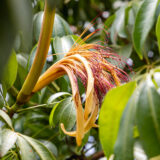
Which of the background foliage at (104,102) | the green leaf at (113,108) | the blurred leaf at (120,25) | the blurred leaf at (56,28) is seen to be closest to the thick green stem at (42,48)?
the background foliage at (104,102)

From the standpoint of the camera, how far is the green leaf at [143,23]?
667 mm

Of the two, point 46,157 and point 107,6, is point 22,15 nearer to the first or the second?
point 46,157

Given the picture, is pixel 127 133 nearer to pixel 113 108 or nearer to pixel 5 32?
pixel 113 108

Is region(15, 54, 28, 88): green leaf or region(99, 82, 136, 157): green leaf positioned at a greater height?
region(99, 82, 136, 157): green leaf

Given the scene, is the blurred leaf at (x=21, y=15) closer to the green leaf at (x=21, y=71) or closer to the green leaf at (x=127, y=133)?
the green leaf at (x=127, y=133)

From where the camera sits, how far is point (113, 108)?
397 mm

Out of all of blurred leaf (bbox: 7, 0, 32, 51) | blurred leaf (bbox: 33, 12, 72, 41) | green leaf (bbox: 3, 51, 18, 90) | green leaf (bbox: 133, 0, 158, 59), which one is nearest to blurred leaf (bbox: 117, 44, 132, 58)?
blurred leaf (bbox: 33, 12, 72, 41)

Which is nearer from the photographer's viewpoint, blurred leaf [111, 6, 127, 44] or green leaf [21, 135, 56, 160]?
green leaf [21, 135, 56, 160]

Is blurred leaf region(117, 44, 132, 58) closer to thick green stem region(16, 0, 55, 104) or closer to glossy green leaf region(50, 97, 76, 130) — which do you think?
glossy green leaf region(50, 97, 76, 130)

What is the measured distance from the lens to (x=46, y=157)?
62 centimetres

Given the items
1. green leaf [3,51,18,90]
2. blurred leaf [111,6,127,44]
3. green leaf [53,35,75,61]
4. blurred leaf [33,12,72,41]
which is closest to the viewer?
green leaf [3,51,18,90]

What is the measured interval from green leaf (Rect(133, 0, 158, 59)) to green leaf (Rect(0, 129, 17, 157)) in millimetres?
351

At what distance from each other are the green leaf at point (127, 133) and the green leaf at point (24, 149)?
10.2 inches

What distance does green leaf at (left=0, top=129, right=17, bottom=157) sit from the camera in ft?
1.70
